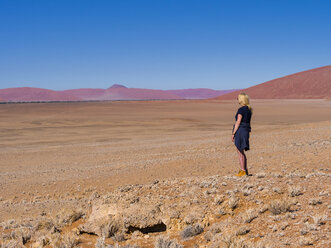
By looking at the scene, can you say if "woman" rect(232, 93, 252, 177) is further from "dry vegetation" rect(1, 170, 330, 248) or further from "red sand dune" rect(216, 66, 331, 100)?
"red sand dune" rect(216, 66, 331, 100)

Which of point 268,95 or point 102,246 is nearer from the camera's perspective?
point 102,246

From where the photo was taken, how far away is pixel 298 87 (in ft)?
428

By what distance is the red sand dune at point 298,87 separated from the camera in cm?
12132

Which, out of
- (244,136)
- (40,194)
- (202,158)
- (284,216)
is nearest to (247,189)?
(284,216)

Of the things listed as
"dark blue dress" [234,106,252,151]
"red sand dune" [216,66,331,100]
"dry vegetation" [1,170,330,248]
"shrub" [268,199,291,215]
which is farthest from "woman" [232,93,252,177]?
"red sand dune" [216,66,331,100]

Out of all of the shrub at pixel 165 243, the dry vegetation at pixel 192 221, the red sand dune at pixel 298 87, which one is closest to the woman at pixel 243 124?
the dry vegetation at pixel 192 221

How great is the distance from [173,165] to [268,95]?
128941 mm

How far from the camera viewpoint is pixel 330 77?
425 feet

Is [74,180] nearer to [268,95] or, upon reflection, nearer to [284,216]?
[284,216]

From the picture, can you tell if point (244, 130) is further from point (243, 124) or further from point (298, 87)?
point (298, 87)

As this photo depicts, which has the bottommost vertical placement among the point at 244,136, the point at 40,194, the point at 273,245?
the point at 40,194

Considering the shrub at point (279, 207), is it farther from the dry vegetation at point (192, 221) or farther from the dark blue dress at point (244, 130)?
the dark blue dress at point (244, 130)

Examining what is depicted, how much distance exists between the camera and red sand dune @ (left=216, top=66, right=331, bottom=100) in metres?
121

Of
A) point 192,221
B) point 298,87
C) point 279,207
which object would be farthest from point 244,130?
point 298,87
